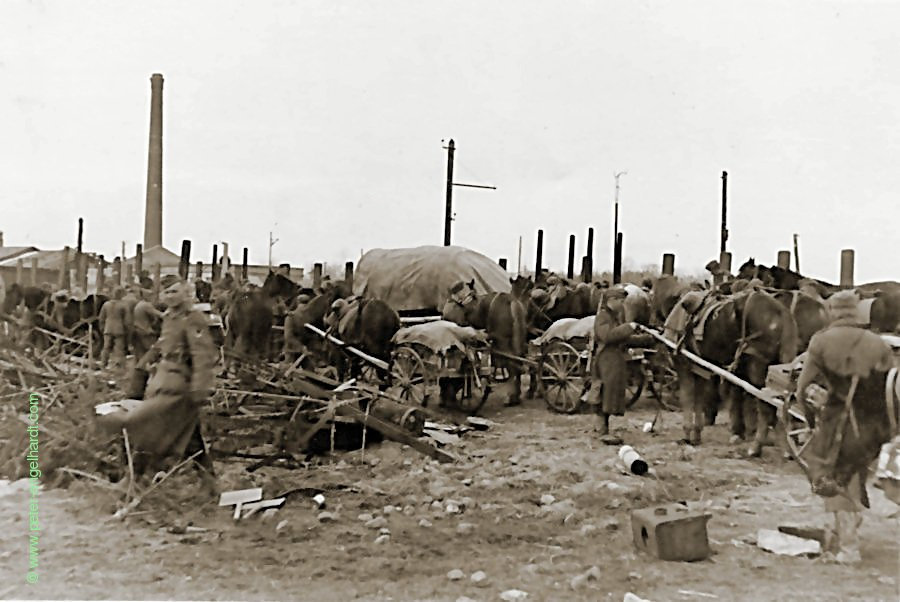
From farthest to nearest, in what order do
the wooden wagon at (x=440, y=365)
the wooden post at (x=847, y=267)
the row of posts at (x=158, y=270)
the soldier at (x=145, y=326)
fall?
the row of posts at (x=158, y=270), the wooden wagon at (x=440, y=365), the soldier at (x=145, y=326), the wooden post at (x=847, y=267)

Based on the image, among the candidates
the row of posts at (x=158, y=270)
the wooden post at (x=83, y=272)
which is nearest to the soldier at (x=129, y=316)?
the row of posts at (x=158, y=270)

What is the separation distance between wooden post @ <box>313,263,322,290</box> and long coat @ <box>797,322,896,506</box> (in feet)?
26.6

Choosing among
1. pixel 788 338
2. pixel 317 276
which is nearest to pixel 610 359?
pixel 788 338

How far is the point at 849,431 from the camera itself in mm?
4809

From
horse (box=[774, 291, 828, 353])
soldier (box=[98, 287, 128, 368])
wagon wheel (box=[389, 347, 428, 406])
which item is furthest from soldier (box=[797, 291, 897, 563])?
soldier (box=[98, 287, 128, 368])

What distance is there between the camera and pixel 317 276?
1266cm

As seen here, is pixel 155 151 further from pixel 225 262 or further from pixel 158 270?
pixel 225 262

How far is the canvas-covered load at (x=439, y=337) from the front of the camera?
962 cm

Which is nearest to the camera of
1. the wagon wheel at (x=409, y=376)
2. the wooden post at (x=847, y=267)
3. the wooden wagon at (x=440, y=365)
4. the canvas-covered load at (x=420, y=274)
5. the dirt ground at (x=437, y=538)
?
the dirt ground at (x=437, y=538)

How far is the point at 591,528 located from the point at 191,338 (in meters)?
2.84

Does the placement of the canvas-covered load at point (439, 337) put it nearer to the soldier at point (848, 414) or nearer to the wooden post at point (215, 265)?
the wooden post at point (215, 265)

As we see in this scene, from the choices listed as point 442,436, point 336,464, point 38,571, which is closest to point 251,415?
point 336,464

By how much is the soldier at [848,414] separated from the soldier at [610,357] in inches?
131

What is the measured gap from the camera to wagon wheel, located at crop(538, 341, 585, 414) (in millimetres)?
10375
